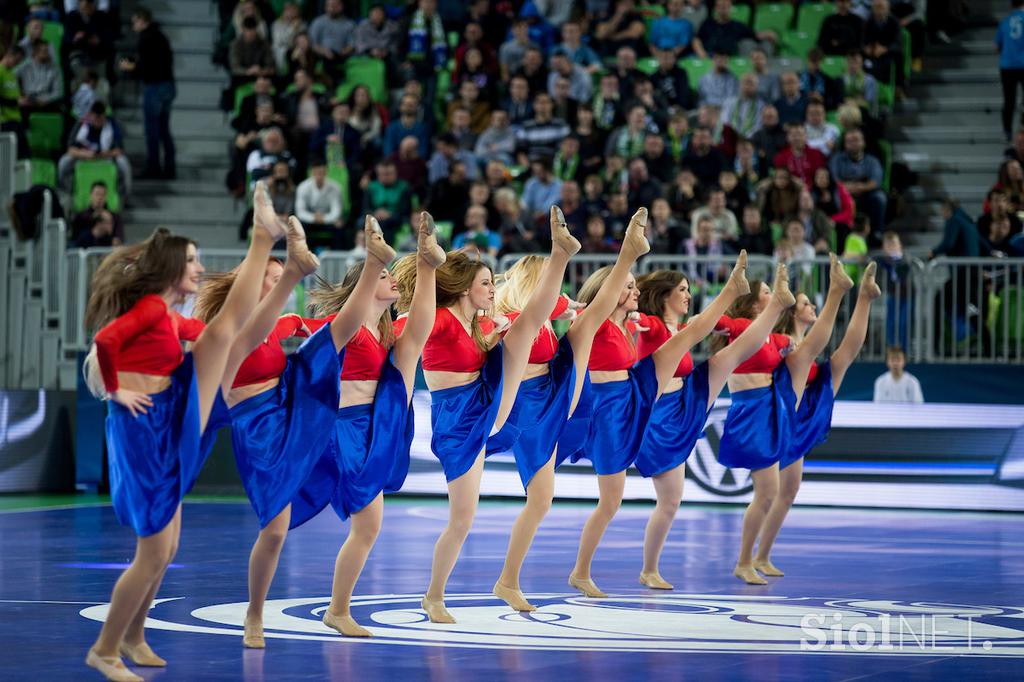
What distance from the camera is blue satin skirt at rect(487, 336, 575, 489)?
27.5 ft

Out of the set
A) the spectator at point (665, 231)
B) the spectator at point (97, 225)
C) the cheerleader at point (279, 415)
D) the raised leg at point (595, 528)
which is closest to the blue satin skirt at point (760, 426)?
the raised leg at point (595, 528)

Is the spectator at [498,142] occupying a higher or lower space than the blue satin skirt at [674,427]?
higher

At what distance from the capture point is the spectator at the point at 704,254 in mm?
14508

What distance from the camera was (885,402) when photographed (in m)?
14.6

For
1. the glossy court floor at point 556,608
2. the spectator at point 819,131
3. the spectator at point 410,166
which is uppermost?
the spectator at point 819,131

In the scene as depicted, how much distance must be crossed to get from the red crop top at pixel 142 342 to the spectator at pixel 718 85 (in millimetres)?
12659

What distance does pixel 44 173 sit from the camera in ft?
59.8

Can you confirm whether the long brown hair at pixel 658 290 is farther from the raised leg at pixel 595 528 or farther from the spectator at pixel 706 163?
A: the spectator at pixel 706 163

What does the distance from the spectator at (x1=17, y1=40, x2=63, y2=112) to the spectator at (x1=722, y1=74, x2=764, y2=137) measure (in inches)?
308

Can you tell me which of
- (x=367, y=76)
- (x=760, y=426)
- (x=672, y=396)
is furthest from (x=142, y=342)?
(x=367, y=76)

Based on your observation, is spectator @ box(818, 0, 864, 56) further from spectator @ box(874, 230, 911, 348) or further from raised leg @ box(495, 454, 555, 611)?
raised leg @ box(495, 454, 555, 611)

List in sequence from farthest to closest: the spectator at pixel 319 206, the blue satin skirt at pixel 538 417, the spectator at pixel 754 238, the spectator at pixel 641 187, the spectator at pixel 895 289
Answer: the spectator at pixel 319 206 → the spectator at pixel 641 187 → the spectator at pixel 754 238 → the spectator at pixel 895 289 → the blue satin skirt at pixel 538 417

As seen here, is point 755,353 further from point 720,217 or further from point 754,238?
point 720,217

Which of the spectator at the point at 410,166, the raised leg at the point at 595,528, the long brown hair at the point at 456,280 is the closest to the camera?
the long brown hair at the point at 456,280
